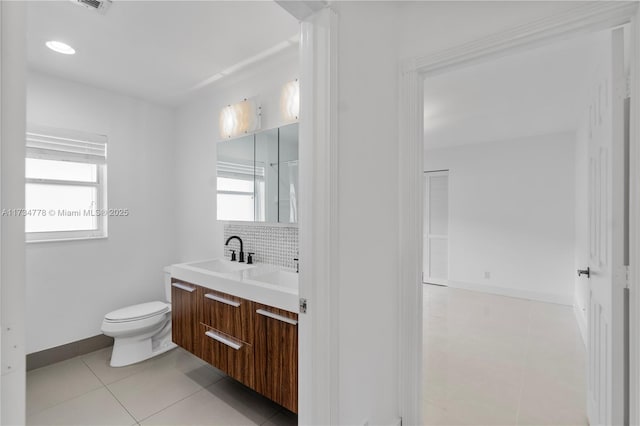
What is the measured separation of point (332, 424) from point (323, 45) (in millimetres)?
1542

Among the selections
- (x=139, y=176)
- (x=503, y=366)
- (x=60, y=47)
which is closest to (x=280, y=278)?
(x=139, y=176)

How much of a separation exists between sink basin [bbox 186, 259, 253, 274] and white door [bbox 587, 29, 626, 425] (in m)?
2.24

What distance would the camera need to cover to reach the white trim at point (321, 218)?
1236 mm

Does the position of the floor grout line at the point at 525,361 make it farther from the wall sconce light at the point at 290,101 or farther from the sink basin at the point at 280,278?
the wall sconce light at the point at 290,101

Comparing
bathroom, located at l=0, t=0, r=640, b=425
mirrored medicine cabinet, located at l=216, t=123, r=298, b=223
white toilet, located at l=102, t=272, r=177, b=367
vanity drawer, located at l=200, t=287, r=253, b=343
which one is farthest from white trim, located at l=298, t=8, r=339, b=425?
white toilet, located at l=102, t=272, r=177, b=367

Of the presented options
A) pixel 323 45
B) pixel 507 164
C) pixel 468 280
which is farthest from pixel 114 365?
pixel 507 164

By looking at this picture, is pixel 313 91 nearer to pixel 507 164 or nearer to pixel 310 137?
pixel 310 137

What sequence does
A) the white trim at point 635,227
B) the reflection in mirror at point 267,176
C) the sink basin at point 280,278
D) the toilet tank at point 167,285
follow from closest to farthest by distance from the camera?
the white trim at point 635,227 → the sink basin at point 280,278 → the reflection in mirror at point 267,176 → the toilet tank at point 167,285

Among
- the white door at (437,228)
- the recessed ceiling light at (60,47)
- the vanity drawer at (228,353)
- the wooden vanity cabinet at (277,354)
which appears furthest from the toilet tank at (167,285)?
the white door at (437,228)

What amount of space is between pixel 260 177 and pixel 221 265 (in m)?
0.90

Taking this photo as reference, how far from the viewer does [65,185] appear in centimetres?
269

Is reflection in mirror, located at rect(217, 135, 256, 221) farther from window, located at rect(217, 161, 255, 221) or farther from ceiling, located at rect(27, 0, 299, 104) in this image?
ceiling, located at rect(27, 0, 299, 104)

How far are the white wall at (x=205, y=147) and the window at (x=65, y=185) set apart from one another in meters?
0.71

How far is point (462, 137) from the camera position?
15.2 ft
